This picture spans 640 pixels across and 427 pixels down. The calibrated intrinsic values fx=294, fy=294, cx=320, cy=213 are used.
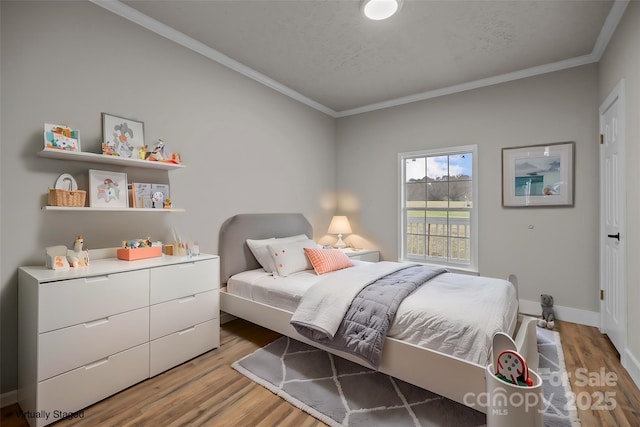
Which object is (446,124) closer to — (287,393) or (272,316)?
(272,316)

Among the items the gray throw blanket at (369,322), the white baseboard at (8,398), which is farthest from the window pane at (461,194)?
the white baseboard at (8,398)

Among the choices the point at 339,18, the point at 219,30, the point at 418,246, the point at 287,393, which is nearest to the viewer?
the point at 287,393

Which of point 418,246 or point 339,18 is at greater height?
point 339,18

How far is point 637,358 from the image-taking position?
6.32 feet

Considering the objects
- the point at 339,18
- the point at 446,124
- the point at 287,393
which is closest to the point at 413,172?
the point at 446,124

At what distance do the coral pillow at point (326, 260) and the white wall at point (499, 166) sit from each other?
54.3 inches

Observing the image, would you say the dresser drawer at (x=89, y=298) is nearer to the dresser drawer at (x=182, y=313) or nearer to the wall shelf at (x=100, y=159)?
the dresser drawer at (x=182, y=313)

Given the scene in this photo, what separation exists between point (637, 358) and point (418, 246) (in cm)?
225

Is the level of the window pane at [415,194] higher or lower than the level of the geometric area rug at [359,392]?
higher

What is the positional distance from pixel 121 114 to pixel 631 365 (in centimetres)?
402

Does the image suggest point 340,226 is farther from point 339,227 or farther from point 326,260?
point 326,260

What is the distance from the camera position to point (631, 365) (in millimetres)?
1989

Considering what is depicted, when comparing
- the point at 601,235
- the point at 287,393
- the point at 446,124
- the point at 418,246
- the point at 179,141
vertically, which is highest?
the point at 446,124

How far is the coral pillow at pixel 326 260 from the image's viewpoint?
9.19 ft
